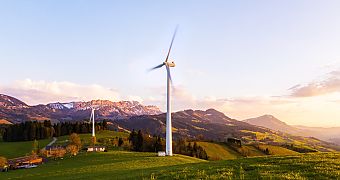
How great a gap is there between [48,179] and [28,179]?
5.93m

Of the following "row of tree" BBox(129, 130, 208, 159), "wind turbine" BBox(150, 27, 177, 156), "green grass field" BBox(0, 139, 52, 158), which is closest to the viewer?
"wind turbine" BBox(150, 27, 177, 156)

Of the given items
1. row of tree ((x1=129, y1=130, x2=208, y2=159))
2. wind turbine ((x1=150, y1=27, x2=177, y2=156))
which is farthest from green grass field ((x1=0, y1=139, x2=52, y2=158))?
wind turbine ((x1=150, y1=27, x2=177, y2=156))

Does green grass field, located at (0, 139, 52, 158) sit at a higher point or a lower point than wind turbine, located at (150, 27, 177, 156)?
lower

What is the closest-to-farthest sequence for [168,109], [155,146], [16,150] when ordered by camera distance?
[168,109]
[155,146]
[16,150]

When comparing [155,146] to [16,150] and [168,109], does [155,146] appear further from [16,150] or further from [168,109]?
[168,109]

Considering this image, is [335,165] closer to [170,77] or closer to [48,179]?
[48,179]

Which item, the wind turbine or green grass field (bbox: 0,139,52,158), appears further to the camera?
green grass field (bbox: 0,139,52,158)

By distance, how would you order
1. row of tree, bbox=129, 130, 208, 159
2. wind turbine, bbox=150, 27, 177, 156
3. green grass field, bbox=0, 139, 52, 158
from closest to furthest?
wind turbine, bbox=150, 27, 177, 156, green grass field, bbox=0, 139, 52, 158, row of tree, bbox=129, 130, 208, 159

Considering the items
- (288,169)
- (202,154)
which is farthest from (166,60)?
(202,154)

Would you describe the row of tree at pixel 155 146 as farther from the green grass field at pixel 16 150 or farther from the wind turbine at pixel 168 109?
the wind turbine at pixel 168 109

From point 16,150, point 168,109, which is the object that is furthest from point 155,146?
point 168,109

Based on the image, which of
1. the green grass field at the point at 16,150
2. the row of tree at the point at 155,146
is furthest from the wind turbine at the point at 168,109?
the green grass field at the point at 16,150

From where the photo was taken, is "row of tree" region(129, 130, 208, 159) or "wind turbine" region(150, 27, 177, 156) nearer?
"wind turbine" region(150, 27, 177, 156)

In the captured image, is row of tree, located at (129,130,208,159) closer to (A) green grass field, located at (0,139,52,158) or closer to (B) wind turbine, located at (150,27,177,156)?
(A) green grass field, located at (0,139,52,158)
